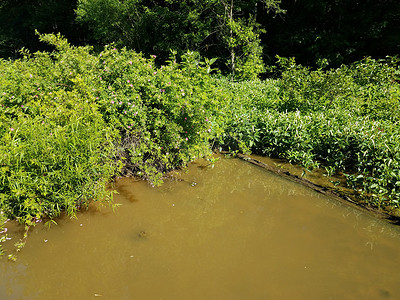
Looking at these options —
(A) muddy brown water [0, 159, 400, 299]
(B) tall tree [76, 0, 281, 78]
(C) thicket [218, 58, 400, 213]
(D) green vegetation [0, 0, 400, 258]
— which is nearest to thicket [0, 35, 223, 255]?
(D) green vegetation [0, 0, 400, 258]

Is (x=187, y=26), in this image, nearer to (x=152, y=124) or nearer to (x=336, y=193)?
(x=152, y=124)

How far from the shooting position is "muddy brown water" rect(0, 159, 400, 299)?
270 cm

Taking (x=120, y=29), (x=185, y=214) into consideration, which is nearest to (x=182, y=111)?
(x=185, y=214)

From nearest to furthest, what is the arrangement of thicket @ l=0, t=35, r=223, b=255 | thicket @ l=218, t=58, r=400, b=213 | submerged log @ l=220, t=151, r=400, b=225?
thicket @ l=0, t=35, r=223, b=255, submerged log @ l=220, t=151, r=400, b=225, thicket @ l=218, t=58, r=400, b=213

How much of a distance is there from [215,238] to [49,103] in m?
3.00

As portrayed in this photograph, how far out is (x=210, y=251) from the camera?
125 inches

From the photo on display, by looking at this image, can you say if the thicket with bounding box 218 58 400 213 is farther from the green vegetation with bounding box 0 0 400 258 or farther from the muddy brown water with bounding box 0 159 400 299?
the muddy brown water with bounding box 0 159 400 299

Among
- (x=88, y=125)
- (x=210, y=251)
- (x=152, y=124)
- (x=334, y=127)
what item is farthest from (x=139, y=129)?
(x=334, y=127)

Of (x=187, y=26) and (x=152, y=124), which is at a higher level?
(x=187, y=26)

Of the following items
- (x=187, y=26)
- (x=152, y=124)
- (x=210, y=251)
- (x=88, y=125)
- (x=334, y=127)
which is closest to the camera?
(x=210, y=251)

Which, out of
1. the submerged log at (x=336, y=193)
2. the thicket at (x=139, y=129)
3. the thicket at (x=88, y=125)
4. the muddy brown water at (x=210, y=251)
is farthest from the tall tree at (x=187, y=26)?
the muddy brown water at (x=210, y=251)

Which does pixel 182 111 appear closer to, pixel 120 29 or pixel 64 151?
pixel 64 151

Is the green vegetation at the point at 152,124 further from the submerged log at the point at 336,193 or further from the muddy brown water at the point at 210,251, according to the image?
the muddy brown water at the point at 210,251

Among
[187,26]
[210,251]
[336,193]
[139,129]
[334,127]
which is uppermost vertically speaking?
[187,26]
